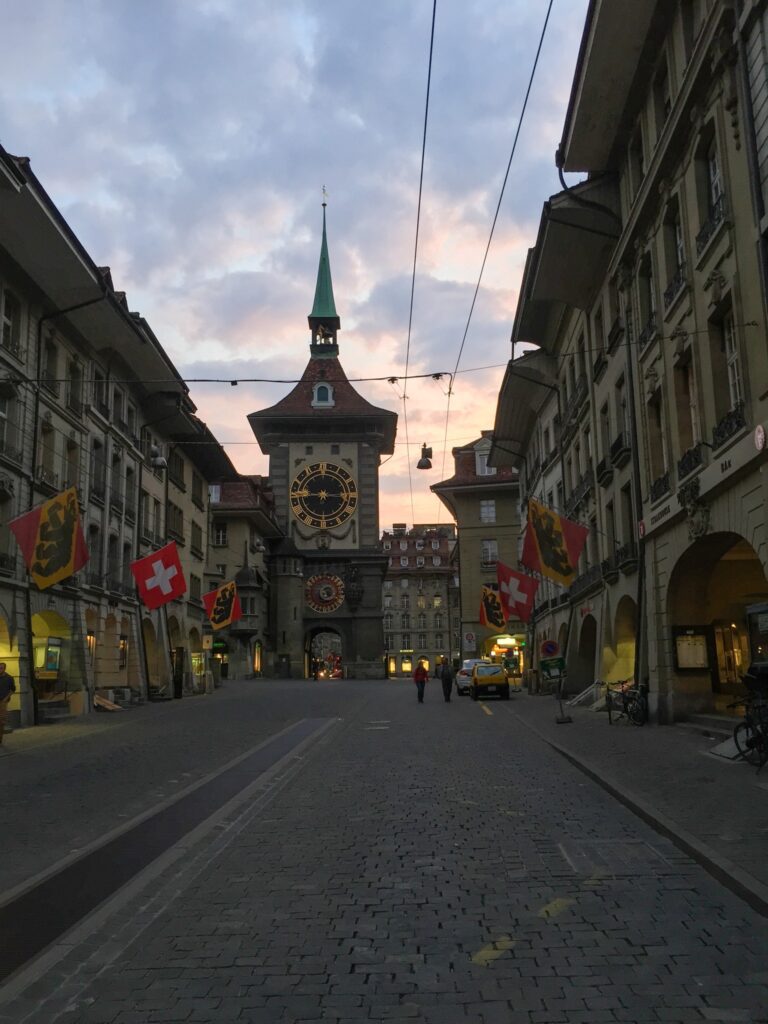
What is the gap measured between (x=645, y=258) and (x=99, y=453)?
21.2m

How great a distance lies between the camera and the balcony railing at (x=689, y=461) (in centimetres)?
1782

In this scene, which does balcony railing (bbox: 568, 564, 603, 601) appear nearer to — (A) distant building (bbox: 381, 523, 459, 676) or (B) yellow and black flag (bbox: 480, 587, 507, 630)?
(B) yellow and black flag (bbox: 480, 587, 507, 630)

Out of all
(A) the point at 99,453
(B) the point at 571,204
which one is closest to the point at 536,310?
(B) the point at 571,204

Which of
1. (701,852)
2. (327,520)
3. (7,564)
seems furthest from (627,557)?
(327,520)

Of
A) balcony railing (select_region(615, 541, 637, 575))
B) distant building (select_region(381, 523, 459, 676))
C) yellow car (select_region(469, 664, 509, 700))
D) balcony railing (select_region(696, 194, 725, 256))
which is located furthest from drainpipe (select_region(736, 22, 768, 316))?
distant building (select_region(381, 523, 459, 676))

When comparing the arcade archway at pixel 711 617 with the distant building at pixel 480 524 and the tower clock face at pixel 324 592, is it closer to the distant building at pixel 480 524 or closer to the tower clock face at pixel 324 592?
the distant building at pixel 480 524

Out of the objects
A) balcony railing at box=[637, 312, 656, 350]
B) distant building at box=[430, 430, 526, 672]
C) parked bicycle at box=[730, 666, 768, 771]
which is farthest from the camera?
distant building at box=[430, 430, 526, 672]

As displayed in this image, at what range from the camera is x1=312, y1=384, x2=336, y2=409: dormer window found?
84062 millimetres

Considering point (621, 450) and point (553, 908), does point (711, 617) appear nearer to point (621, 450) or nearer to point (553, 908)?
point (621, 450)

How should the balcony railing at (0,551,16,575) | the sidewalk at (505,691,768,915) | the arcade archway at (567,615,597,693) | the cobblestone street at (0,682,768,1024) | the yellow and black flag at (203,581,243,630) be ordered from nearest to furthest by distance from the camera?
the cobblestone street at (0,682,768,1024), the sidewalk at (505,691,768,915), the balcony railing at (0,551,16,575), the arcade archway at (567,615,597,693), the yellow and black flag at (203,581,243,630)

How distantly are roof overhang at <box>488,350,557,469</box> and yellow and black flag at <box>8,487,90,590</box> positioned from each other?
67.5 ft

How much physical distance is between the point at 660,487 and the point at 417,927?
16.3 m

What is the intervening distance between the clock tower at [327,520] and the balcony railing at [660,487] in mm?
→ 57688

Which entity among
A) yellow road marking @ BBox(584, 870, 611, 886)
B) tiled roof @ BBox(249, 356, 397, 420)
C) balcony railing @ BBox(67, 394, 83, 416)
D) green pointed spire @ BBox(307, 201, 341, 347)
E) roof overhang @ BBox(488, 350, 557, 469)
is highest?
green pointed spire @ BBox(307, 201, 341, 347)
